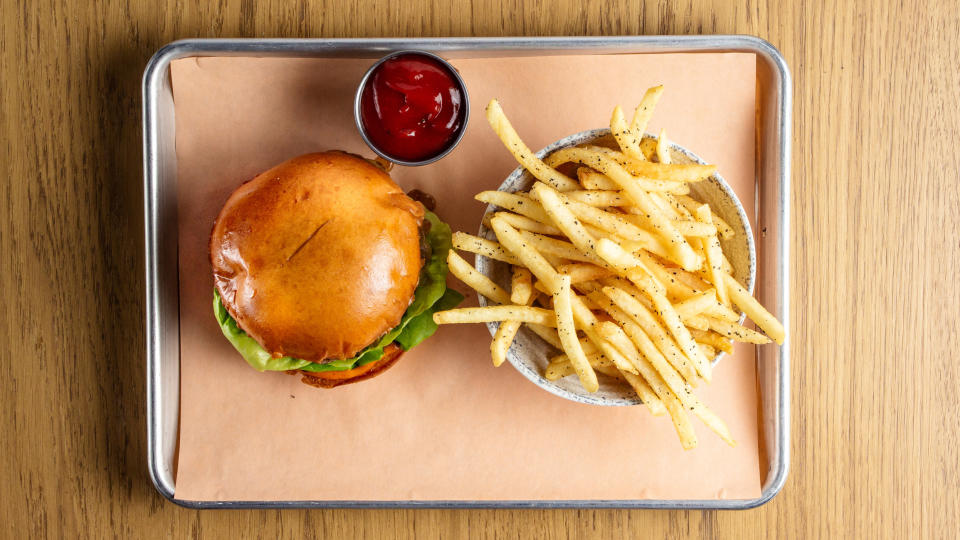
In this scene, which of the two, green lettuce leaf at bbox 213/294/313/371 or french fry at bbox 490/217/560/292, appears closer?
french fry at bbox 490/217/560/292

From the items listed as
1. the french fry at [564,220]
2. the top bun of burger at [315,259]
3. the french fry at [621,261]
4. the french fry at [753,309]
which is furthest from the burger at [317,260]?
the french fry at [753,309]

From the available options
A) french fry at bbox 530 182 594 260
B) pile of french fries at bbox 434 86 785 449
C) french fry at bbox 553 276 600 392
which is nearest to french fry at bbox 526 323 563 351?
pile of french fries at bbox 434 86 785 449

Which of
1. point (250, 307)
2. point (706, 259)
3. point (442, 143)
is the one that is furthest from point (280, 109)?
point (706, 259)

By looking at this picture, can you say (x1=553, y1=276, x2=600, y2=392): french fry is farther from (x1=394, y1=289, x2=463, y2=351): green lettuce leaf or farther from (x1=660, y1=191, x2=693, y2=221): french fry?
(x1=394, y1=289, x2=463, y2=351): green lettuce leaf

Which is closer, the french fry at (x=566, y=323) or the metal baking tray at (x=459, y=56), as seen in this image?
the french fry at (x=566, y=323)

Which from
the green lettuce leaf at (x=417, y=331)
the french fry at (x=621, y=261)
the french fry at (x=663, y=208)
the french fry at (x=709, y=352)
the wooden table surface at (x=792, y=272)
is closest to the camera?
the french fry at (x=621, y=261)

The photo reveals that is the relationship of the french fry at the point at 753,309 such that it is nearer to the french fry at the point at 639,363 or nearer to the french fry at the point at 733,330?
the french fry at the point at 733,330
